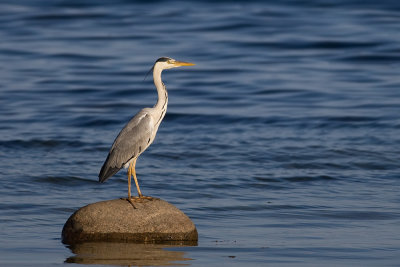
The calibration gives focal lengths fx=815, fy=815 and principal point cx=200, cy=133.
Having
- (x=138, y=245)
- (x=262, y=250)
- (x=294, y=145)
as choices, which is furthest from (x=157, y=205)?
(x=294, y=145)

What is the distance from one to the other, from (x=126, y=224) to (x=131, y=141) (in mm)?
1121

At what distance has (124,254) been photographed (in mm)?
8445

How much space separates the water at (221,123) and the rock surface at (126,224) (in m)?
0.21

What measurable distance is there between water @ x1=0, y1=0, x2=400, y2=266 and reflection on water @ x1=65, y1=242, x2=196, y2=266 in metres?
0.04

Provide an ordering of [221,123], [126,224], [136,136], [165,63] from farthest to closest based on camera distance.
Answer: [221,123] < [165,63] < [136,136] < [126,224]

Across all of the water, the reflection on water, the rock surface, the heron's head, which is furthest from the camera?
the heron's head

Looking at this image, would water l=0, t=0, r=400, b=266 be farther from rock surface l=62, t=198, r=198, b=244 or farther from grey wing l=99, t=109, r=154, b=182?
grey wing l=99, t=109, r=154, b=182

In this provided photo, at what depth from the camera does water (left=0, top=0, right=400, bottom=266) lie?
9.55m

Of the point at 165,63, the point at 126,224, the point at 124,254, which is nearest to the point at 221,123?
the point at 165,63

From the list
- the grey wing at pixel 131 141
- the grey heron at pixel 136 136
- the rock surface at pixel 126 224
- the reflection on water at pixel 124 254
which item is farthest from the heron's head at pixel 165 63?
the reflection on water at pixel 124 254

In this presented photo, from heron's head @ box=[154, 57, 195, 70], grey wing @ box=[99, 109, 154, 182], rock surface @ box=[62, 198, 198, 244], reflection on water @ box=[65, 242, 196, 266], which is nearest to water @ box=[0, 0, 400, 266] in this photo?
reflection on water @ box=[65, 242, 196, 266]

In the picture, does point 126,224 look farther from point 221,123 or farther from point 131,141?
point 221,123

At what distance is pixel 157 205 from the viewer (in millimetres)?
9164

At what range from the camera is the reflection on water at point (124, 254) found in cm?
820
